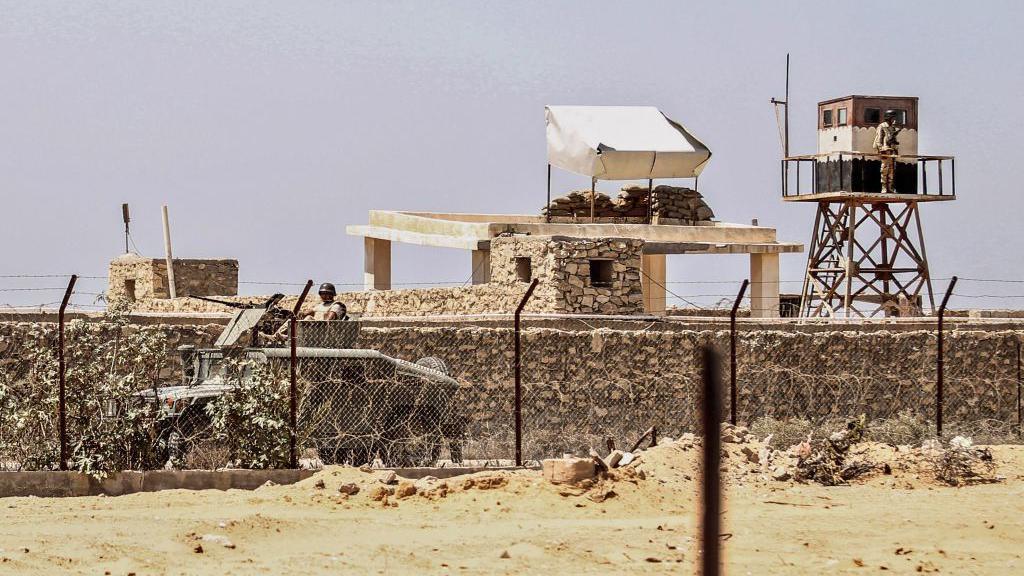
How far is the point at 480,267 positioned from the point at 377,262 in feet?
18.7

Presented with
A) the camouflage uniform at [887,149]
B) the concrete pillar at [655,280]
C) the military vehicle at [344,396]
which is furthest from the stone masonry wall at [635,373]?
the camouflage uniform at [887,149]

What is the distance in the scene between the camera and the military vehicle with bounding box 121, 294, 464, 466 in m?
14.8

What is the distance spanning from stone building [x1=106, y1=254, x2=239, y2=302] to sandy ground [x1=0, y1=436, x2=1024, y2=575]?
15852mm

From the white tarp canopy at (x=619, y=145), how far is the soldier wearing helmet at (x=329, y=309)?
44.6 ft

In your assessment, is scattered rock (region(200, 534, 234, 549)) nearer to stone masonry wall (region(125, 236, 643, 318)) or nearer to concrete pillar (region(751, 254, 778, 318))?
stone masonry wall (region(125, 236, 643, 318))

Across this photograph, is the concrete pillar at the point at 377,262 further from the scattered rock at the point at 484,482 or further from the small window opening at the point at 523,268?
the scattered rock at the point at 484,482

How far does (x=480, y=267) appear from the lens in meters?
30.2

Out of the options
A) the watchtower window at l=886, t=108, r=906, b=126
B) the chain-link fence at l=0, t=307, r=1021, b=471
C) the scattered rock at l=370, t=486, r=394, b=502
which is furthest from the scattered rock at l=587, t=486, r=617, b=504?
the watchtower window at l=886, t=108, r=906, b=126

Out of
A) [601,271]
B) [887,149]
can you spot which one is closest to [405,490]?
[601,271]

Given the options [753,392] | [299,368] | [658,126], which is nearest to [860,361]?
[753,392]

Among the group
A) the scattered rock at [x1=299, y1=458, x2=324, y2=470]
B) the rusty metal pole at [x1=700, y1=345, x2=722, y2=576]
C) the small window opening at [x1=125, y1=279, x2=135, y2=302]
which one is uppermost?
the small window opening at [x1=125, y1=279, x2=135, y2=302]

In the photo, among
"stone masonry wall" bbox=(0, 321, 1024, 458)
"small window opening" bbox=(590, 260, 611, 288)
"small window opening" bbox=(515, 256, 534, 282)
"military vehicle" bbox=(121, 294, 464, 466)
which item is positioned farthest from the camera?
"small window opening" bbox=(515, 256, 534, 282)

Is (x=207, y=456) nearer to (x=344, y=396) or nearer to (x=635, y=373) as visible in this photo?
(x=344, y=396)

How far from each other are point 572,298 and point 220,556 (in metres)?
11.0
